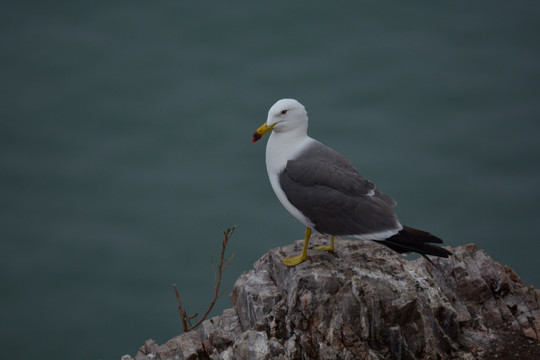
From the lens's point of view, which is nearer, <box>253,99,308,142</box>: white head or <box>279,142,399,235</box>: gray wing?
<box>279,142,399,235</box>: gray wing

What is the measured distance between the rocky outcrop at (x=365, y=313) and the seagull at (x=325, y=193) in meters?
0.40

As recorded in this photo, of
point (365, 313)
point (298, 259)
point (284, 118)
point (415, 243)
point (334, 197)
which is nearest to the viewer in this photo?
point (415, 243)

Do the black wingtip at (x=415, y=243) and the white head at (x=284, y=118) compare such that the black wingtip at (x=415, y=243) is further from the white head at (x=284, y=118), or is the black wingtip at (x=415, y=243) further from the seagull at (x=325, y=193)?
the white head at (x=284, y=118)

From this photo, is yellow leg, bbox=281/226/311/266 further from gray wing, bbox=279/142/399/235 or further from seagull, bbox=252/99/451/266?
gray wing, bbox=279/142/399/235

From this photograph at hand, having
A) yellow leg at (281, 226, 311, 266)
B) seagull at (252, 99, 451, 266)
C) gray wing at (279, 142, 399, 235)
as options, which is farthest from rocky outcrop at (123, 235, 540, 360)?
gray wing at (279, 142, 399, 235)

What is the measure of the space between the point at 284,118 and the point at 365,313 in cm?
191

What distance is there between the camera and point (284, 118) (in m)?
5.64

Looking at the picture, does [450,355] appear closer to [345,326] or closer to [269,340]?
[345,326]

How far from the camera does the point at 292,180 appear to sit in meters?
5.59

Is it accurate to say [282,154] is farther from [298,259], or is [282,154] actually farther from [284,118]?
[298,259]

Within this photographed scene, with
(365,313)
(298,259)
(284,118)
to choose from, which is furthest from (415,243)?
(284,118)

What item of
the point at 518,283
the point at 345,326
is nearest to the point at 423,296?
the point at 345,326

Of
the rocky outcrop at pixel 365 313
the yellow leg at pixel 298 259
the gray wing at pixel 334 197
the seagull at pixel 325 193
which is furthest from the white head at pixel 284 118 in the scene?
the rocky outcrop at pixel 365 313

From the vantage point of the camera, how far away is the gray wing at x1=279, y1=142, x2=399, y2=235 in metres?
5.39
